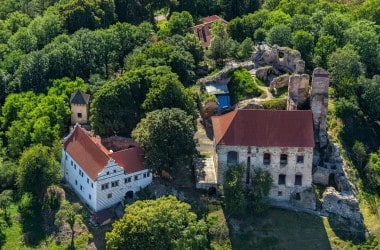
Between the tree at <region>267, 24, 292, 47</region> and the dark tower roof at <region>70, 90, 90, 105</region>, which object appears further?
the tree at <region>267, 24, 292, 47</region>

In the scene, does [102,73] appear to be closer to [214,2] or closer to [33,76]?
[33,76]

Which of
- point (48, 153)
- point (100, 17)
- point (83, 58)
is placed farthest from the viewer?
point (100, 17)

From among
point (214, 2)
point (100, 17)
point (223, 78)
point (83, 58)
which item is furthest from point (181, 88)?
point (214, 2)

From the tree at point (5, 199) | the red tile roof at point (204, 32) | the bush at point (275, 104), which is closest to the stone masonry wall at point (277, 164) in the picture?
the bush at point (275, 104)

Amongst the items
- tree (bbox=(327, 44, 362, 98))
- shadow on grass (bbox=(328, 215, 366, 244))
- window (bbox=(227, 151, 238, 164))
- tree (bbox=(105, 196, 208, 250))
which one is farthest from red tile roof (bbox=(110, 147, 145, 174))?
tree (bbox=(327, 44, 362, 98))

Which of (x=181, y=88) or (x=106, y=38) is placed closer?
(x=181, y=88)

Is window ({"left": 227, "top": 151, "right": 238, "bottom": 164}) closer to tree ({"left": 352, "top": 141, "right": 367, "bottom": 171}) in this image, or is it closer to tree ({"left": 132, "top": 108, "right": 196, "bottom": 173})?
tree ({"left": 132, "top": 108, "right": 196, "bottom": 173})
